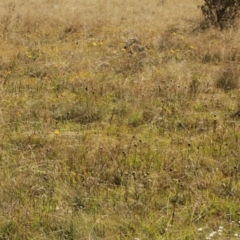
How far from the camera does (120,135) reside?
13.4 feet

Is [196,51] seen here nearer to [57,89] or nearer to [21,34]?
[57,89]

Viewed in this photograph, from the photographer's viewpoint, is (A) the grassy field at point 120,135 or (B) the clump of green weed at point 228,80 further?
(B) the clump of green weed at point 228,80

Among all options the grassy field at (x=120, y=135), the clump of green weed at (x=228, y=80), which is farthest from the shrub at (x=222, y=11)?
the clump of green weed at (x=228, y=80)

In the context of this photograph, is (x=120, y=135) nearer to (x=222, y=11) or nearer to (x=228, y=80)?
(x=228, y=80)

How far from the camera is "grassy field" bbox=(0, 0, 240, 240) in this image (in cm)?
285

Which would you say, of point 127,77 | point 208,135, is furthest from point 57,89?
point 208,135

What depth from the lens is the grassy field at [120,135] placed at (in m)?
2.85

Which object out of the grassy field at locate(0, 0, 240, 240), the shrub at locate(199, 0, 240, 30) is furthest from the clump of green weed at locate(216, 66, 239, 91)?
the shrub at locate(199, 0, 240, 30)

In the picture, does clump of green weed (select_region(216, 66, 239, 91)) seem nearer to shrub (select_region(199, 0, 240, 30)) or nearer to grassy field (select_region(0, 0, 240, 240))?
grassy field (select_region(0, 0, 240, 240))

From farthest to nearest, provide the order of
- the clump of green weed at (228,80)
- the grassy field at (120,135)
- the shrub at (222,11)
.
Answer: the shrub at (222,11), the clump of green weed at (228,80), the grassy field at (120,135)

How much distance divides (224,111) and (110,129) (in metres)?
1.29

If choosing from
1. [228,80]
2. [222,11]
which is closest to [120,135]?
[228,80]

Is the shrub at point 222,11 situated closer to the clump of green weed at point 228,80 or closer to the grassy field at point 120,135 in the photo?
the grassy field at point 120,135

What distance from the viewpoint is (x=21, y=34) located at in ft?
26.2
